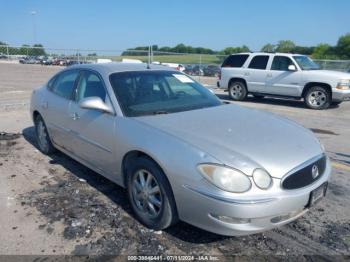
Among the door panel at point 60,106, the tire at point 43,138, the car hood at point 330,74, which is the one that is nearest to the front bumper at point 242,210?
the door panel at point 60,106

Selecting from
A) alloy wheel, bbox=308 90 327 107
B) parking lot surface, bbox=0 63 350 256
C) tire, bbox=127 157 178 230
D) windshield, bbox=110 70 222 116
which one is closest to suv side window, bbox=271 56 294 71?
alloy wheel, bbox=308 90 327 107

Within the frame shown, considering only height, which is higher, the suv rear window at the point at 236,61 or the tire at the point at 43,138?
the suv rear window at the point at 236,61

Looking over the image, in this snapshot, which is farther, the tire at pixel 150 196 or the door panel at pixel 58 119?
the door panel at pixel 58 119

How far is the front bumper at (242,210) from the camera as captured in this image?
2811mm

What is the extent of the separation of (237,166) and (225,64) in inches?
438

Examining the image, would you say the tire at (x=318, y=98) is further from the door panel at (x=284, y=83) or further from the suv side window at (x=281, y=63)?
the suv side window at (x=281, y=63)

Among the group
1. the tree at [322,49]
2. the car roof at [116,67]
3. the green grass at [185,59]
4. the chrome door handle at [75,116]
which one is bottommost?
the chrome door handle at [75,116]

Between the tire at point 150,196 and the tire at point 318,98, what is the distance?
30.6ft

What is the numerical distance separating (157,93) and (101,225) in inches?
64.2

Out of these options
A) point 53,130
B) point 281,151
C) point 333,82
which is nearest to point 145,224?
point 281,151

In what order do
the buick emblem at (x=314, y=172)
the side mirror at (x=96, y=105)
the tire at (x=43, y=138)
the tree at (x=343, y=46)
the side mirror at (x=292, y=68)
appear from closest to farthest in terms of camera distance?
the buick emblem at (x=314, y=172) → the side mirror at (x=96, y=105) → the tire at (x=43, y=138) → the side mirror at (x=292, y=68) → the tree at (x=343, y=46)

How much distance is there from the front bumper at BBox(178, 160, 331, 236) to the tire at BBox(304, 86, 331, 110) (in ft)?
30.2

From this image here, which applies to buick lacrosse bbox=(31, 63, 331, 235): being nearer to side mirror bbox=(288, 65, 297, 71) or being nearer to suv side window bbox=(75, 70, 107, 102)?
suv side window bbox=(75, 70, 107, 102)

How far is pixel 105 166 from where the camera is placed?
4.12 metres
